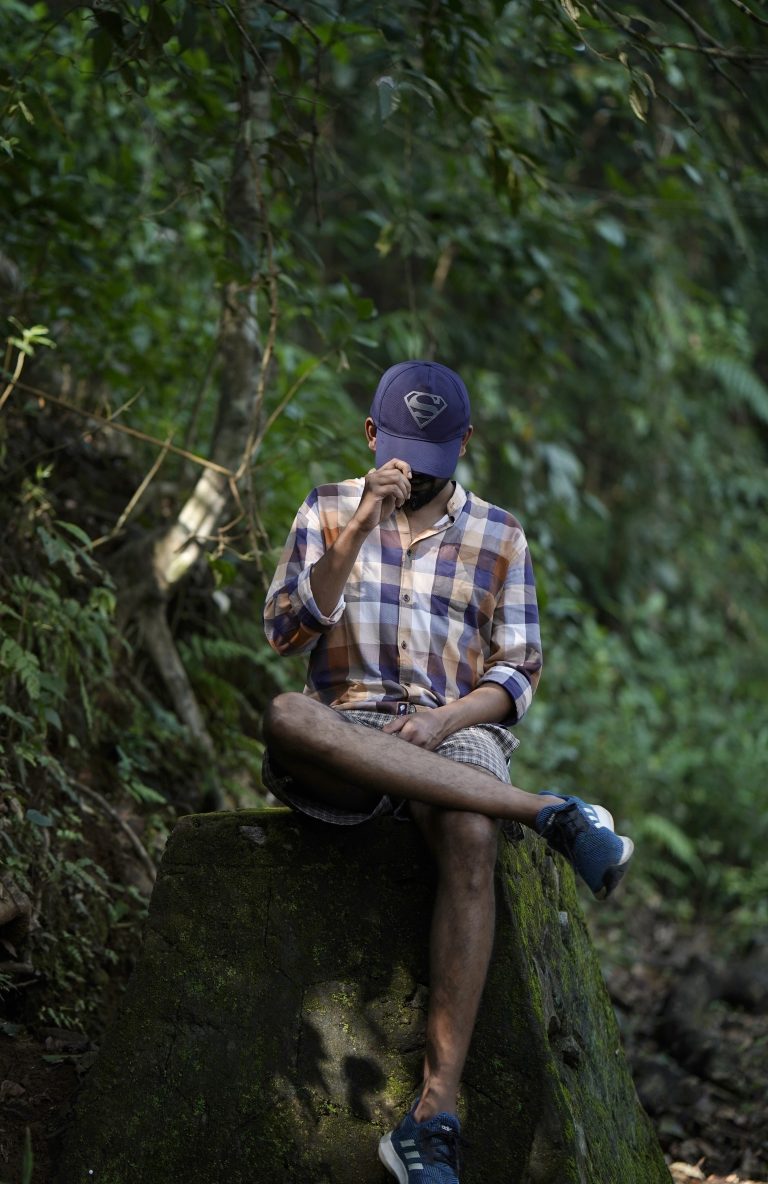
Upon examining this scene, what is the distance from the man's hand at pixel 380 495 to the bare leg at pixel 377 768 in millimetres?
501

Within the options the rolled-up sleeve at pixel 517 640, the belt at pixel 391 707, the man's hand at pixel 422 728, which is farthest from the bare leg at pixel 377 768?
the rolled-up sleeve at pixel 517 640

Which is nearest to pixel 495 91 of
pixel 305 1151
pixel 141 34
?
pixel 141 34

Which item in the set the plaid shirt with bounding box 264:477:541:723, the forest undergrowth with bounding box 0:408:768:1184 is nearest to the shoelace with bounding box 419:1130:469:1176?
the forest undergrowth with bounding box 0:408:768:1184

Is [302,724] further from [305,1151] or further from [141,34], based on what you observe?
[141,34]

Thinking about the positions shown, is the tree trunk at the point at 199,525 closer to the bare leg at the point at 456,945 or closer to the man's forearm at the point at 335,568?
the man's forearm at the point at 335,568

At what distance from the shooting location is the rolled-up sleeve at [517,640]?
11.3 feet

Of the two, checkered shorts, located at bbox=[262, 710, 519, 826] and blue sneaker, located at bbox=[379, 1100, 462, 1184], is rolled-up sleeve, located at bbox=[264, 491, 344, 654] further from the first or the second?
blue sneaker, located at bbox=[379, 1100, 462, 1184]

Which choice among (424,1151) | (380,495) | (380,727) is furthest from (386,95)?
(424,1151)

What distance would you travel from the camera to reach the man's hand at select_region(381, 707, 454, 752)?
3.16m

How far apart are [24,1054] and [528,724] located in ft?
16.8

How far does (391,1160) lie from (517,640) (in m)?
1.43

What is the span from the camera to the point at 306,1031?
3.04m

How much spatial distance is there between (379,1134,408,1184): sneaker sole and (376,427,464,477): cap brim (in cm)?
177

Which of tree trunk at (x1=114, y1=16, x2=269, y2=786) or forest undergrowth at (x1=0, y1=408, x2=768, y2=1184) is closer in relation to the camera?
forest undergrowth at (x1=0, y1=408, x2=768, y2=1184)
